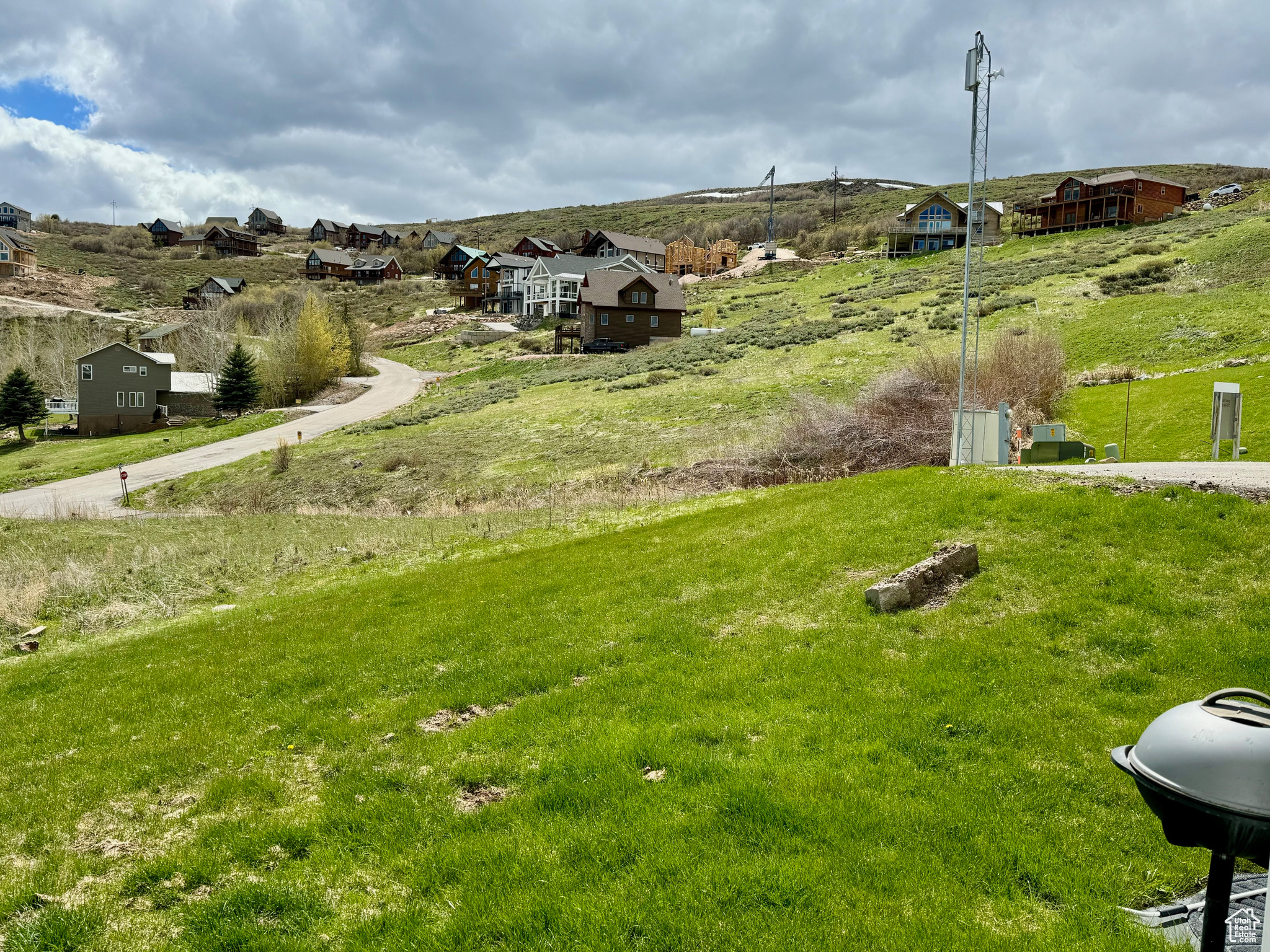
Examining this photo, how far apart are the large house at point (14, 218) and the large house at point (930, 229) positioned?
184m

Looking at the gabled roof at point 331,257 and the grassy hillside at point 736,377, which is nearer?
the grassy hillside at point 736,377

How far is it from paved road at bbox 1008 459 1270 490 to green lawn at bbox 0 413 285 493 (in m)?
55.3

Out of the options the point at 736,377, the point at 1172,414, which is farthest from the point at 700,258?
the point at 1172,414

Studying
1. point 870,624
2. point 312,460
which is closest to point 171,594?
point 870,624

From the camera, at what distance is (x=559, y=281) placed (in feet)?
322

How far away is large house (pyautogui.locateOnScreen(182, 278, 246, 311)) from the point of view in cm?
11444

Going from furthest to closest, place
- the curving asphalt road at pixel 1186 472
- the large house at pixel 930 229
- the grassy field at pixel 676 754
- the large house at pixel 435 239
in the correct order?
the large house at pixel 435 239, the large house at pixel 930 229, the curving asphalt road at pixel 1186 472, the grassy field at pixel 676 754

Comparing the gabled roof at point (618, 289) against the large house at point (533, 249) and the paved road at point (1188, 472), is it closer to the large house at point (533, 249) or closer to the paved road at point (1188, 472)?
the large house at point (533, 249)

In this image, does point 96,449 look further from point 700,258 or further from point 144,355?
point 700,258

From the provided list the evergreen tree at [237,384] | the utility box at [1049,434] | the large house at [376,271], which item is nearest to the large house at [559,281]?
the evergreen tree at [237,384]

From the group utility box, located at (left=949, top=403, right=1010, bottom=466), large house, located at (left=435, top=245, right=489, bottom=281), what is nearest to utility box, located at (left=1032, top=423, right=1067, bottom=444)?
utility box, located at (left=949, top=403, right=1010, bottom=466)

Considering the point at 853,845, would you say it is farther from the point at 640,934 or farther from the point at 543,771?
the point at 543,771

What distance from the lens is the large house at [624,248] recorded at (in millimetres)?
119500

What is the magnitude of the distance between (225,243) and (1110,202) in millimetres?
160137
